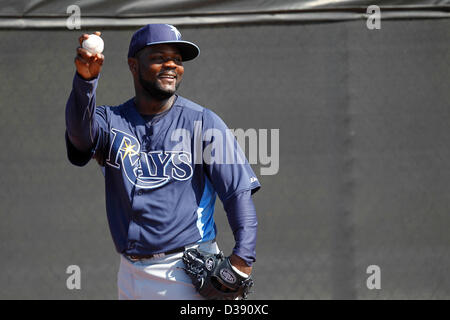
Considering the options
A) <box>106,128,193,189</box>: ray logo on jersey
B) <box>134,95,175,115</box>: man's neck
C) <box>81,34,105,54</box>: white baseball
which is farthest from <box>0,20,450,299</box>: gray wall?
<box>81,34,105,54</box>: white baseball

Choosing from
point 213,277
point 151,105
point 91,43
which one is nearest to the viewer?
point 91,43

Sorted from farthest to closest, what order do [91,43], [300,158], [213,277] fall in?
[300,158] < [213,277] < [91,43]

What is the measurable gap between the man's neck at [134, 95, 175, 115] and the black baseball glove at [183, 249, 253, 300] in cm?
55

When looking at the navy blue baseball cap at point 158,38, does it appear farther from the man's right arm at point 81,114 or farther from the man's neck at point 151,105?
the man's right arm at point 81,114

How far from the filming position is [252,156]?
3.20 metres

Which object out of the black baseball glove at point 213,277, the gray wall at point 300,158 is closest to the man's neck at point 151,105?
the black baseball glove at point 213,277

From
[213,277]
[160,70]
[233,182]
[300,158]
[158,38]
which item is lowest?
[213,277]

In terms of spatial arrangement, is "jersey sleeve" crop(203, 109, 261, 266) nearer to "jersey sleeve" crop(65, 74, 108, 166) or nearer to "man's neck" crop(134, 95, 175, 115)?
"man's neck" crop(134, 95, 175, 115)

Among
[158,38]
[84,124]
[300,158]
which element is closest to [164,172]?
[84,124]

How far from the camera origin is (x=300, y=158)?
3182mm

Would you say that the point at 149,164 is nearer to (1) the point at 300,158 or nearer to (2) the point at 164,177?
(2) the point at 164,177

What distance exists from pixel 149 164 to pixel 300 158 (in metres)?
1.35

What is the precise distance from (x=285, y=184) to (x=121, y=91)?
43.4 inches

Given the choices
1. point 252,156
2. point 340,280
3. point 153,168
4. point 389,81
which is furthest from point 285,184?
point 153,168
